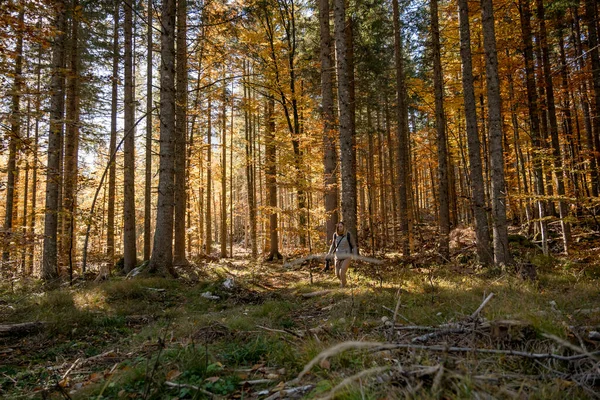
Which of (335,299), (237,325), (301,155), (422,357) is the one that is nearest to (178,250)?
(301,155)

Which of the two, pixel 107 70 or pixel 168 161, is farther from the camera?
pixel 107 70

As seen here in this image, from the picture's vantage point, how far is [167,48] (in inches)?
386

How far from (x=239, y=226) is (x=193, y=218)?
65.2 feet

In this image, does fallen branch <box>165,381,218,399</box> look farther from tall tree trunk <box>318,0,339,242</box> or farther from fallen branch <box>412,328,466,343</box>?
tall tree trunk <box>318,0,339,242</box>

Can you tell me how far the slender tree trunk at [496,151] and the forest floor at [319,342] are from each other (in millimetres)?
973

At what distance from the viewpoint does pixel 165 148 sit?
983 cm

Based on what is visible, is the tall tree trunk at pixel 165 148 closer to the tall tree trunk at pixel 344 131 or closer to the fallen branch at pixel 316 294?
the fallen branch at pixel 316 294

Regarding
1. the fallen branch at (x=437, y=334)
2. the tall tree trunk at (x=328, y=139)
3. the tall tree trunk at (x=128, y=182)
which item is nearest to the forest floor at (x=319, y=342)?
A: the fallen branch at (x=437, y=334)

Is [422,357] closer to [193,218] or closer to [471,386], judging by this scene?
[471,386]

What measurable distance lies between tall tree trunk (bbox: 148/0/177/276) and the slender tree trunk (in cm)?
905

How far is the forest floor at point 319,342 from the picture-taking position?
233 cm

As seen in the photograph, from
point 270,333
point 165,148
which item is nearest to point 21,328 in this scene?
point 270,333

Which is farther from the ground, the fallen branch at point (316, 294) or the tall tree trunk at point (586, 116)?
the tall tree trunk at point (586, 116)

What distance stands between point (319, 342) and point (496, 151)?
25.4ft
